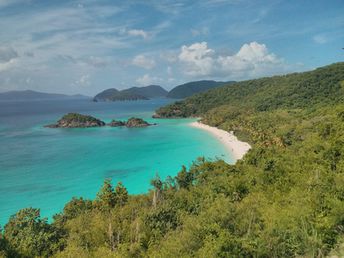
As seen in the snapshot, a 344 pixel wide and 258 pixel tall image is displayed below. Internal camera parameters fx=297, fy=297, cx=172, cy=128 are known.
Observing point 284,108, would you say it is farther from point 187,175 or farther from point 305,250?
point 305,250

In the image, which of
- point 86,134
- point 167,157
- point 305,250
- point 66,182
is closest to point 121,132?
point 86,134

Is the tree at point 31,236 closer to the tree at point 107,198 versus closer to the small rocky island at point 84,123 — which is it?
the tree at point 107,198

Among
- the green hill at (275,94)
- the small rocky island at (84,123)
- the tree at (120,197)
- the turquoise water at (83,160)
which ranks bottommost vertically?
the turquoise water at (83,160)

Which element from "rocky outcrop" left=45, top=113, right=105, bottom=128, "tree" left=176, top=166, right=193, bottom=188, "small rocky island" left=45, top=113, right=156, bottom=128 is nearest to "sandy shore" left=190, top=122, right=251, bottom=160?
"small rocky island" left=45, top=113, right=156, bottom=128

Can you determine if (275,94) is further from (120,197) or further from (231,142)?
(120,197)

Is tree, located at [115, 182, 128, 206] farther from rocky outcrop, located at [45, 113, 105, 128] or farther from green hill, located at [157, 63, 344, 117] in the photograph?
rocky outcrop, located at [45, 113, 105, 128]

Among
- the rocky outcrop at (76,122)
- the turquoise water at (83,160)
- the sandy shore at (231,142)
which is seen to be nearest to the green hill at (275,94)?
the sandy shore at (231,142)
